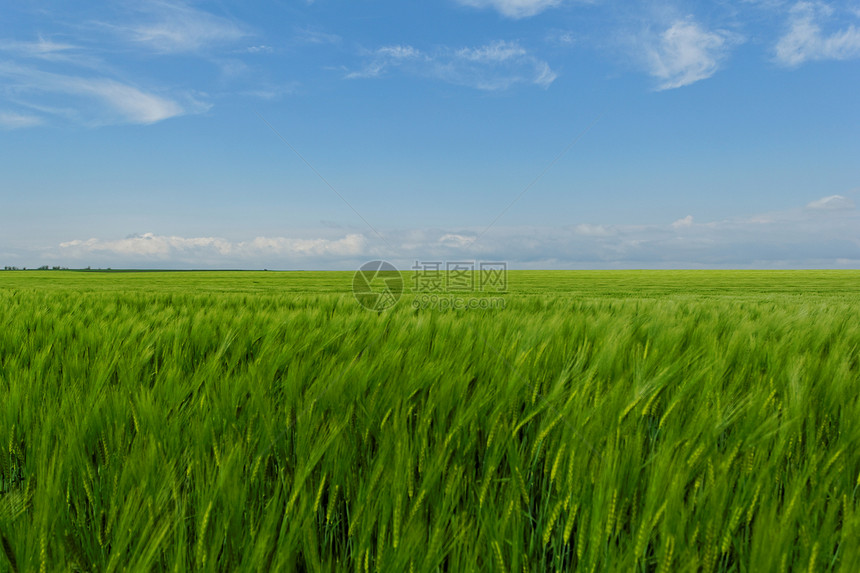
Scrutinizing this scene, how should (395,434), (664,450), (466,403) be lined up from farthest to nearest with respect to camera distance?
(466,403) → (395,434) → (664,450)

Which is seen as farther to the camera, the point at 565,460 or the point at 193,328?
the point at 193,328

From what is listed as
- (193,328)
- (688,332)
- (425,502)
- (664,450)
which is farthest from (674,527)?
(193,328)

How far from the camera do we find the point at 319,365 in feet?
4.98

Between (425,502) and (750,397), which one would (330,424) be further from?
(750,397)

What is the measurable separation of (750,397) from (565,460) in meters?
0.64

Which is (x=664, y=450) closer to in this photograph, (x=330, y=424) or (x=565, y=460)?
(x=565, y=460)

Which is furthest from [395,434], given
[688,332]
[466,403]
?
[688,332]

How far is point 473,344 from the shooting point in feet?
5.93

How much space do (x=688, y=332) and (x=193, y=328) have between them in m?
2.56

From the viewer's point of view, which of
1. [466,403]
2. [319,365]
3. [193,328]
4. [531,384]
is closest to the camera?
[466,403]

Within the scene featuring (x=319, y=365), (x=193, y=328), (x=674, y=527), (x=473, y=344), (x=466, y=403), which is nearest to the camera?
(x=674, y=527)

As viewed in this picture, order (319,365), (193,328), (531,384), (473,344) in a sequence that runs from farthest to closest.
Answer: (193,328) → (473,344) → (319,365) → (531,384)

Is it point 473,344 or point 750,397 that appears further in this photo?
point 473,344

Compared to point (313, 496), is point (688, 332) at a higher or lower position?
higher
